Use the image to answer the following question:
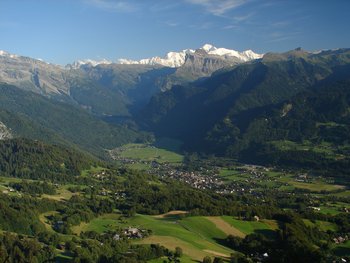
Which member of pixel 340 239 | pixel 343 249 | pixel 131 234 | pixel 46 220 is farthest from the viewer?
pixel 46 220

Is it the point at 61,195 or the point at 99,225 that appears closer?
the point at 99,225

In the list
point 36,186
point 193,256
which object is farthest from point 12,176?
point 193,256

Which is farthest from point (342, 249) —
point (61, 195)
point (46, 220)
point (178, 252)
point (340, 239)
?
point (61, 195)

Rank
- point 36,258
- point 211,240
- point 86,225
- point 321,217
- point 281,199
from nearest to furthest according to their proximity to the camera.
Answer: point 36,258 < point 211,240 < point 86,225 < point 321,217 < point 281,199

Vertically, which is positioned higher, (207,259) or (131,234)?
(207,259)

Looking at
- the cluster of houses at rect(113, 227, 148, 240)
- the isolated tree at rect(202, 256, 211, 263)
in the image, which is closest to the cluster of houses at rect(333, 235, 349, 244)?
the isolated tree at rect(202, 256, 211, 263)

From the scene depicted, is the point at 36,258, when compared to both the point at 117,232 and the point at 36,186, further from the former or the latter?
the point at 36,186

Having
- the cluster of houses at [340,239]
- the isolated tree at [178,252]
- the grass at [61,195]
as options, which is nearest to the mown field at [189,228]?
the isolated tree at [178,252]

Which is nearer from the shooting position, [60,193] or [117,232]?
[117,232]

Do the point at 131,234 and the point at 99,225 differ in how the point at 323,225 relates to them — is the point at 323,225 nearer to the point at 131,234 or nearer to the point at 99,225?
the point at 131,234

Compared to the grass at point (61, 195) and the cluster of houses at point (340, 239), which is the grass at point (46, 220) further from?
the cluster of houses at point (340, 239)

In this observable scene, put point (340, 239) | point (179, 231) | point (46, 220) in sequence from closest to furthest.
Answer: point (179, 231)
point (340, 239)
point (46, 220)
